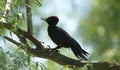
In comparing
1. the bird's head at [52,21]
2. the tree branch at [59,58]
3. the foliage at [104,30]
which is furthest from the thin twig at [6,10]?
the foliage at [104,30]

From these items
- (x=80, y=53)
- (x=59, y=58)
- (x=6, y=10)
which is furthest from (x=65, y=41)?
(x=6, y=10)

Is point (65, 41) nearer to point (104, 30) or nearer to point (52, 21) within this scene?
point (52, 21)

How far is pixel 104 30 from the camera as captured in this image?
1282 cm

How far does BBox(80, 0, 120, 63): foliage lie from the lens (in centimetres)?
1216

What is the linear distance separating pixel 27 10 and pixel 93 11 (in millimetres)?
8818

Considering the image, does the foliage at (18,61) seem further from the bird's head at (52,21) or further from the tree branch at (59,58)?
the bird's head at (52,21)

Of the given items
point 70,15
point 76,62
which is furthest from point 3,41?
point 70,15

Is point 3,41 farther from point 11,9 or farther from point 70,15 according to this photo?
point 70,15

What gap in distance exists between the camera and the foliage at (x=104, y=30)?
12156 mm

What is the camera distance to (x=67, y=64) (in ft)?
16.8

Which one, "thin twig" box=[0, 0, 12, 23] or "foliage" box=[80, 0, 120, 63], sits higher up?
"foliage" box=[80, 0, 120, 63]

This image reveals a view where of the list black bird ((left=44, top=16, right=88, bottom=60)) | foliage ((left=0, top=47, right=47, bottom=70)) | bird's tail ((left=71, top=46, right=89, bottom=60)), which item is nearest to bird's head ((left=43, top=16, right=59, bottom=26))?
black bird ((left=44, top=16, right=88, bottom=60))

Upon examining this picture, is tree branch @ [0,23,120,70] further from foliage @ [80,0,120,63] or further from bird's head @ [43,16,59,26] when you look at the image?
foliage @ [80,0,120,63]

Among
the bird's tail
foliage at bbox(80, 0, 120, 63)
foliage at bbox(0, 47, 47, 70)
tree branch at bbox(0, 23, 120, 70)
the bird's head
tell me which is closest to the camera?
foliage at bbox(0, 47, 47, 70)
